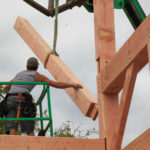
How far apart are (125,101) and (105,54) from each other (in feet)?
3.76

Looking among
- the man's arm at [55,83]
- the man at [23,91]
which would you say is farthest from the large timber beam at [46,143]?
the man at [23,91]

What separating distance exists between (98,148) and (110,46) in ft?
4.50

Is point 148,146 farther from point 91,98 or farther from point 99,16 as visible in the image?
point 99,16

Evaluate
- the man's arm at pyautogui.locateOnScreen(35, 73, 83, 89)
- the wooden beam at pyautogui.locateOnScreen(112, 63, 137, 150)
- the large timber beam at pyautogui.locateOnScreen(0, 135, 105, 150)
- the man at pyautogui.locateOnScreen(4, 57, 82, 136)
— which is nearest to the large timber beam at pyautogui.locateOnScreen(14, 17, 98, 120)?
the man's arm at pyautogui.locateOnScreen(35, 73, 83, 89)

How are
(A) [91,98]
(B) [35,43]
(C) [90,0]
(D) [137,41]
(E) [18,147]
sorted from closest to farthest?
(D) [137,41], (E) [18,147], (A) [91,98], (B) [35,43], (C) [90,0]

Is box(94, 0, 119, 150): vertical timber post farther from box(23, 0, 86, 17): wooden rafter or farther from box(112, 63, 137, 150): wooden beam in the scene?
box(23, 0, 86, 17): wooden rafter

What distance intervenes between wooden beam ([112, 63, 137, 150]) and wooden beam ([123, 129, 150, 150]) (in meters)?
0.50

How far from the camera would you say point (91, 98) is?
6602 millimetres

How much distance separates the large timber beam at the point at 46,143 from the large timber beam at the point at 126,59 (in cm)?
72

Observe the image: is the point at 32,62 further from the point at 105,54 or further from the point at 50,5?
the point at 105,54

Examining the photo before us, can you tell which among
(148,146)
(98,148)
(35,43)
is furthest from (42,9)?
(148,146)

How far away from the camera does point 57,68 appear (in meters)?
7.54

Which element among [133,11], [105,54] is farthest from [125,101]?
[133,11]

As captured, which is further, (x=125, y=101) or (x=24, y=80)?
(x=24, y=80)
